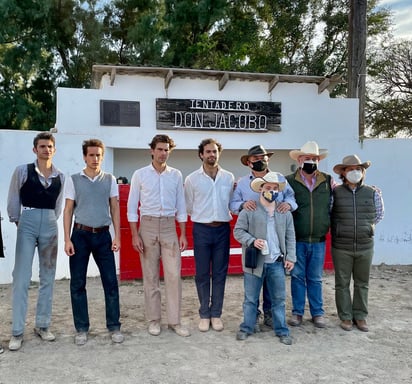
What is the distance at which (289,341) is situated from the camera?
12.3ft

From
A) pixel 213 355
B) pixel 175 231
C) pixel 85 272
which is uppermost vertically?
pixel 175 231

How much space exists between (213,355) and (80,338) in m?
1.20

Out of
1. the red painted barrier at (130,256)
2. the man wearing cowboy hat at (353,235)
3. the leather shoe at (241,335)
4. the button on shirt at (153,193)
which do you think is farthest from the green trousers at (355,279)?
the red painted barrier at (130,256)

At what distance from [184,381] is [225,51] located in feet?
39.4

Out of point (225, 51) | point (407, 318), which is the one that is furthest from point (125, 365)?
point (225, 51)

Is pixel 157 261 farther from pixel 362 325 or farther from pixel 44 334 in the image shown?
pixel 362 325

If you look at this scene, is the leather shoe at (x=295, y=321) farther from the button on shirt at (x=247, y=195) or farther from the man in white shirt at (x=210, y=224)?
the button on shirt at (x=247, y=195)

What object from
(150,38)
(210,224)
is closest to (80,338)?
(210,224)

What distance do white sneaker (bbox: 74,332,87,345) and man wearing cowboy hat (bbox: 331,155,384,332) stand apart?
2.43 metres

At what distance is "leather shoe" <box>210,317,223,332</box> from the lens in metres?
4.09

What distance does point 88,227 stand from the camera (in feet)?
12.2

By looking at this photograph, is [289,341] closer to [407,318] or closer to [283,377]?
[283,377]

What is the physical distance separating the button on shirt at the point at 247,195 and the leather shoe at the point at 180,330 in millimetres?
1205

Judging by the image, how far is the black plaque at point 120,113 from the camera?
6693 millimetres
